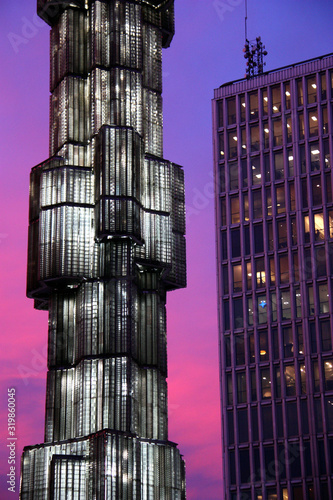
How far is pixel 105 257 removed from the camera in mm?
45469

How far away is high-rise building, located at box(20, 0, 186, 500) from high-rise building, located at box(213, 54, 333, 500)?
7062 centimetres

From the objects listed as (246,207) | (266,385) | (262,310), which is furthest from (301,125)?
(266,385)

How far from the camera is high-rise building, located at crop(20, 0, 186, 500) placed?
42.9 m

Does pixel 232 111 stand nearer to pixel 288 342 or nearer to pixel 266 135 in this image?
pixel 266 135

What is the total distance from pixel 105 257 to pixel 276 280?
77.2 m

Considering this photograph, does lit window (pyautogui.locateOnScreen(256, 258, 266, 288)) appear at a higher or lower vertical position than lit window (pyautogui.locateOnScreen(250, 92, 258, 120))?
lower

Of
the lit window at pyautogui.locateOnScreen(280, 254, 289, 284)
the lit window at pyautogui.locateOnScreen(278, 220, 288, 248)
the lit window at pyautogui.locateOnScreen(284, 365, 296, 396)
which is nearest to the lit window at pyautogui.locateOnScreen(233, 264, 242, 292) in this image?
the lit window at pyautogui.locateOnScreen(280, 254, 289, 284)

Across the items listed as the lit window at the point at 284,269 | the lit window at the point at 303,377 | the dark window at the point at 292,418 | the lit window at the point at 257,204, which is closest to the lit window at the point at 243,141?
the lit window at the point at 257,204

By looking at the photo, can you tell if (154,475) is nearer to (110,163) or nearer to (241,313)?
(110,163)

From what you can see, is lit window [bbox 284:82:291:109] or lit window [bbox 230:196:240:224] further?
lit window [bbox 284:82:291:109]

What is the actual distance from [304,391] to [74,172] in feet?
243

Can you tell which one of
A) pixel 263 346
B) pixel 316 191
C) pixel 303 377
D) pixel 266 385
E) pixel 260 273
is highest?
pixel 316 191

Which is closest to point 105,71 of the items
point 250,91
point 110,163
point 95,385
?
point 110,163

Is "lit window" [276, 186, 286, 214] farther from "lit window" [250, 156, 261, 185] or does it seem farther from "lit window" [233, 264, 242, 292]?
"lit window" [233, 264, 242, 292]
